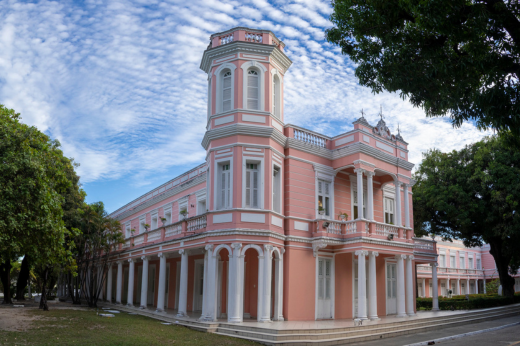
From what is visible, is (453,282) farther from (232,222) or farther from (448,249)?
(232,222)

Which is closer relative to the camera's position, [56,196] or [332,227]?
[56,196]

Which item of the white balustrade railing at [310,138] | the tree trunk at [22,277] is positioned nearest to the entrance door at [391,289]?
the white balustrade railing at [310,138]

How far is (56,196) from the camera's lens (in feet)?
48.1

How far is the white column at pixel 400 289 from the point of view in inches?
773

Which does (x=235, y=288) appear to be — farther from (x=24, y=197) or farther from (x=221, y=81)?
(x=221, y=81)

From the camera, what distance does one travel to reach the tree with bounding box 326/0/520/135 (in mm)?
8422

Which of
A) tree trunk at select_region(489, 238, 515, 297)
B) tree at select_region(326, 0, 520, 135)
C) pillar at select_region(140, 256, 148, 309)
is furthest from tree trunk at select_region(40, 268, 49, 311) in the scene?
tree trunk at select_region(489, 238, 515, 297)

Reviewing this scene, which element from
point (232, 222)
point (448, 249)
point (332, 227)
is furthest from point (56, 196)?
point (448, 249)

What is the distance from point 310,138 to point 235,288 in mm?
7505

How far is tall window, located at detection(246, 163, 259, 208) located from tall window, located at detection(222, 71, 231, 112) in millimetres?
2637

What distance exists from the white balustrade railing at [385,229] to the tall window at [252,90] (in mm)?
7226

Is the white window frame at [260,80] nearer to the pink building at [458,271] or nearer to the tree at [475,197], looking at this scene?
the tree at [475,197]

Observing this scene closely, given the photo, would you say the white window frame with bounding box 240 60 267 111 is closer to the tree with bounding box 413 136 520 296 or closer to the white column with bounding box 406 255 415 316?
the white column with bounding box 406 255 415 316

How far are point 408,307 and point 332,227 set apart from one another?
17.7 feet
